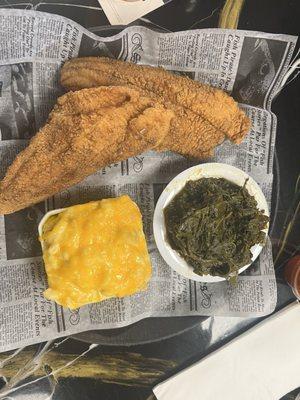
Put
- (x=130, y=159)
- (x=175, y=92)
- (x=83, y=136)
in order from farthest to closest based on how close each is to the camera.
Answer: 1. (x=130, y=159)
2. (x=175, y=92)
3. (x=83, y=136)

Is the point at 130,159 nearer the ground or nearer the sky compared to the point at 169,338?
nearer the sky

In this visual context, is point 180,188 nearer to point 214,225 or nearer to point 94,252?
point 214,225

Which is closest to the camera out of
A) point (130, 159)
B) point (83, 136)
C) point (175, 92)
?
point (83, 136)

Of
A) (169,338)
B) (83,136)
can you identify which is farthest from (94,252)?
(169,338)

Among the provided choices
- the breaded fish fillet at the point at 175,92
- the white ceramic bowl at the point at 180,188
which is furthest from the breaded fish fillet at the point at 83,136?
the white ceramic bowl at the point at 180,188

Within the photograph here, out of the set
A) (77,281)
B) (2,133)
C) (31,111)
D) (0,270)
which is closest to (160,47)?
(31,111)

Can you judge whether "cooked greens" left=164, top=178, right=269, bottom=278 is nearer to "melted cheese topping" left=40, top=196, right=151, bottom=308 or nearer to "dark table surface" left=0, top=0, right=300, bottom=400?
"melted cheese topping" left=40, top=196, right=151, bottom=308
